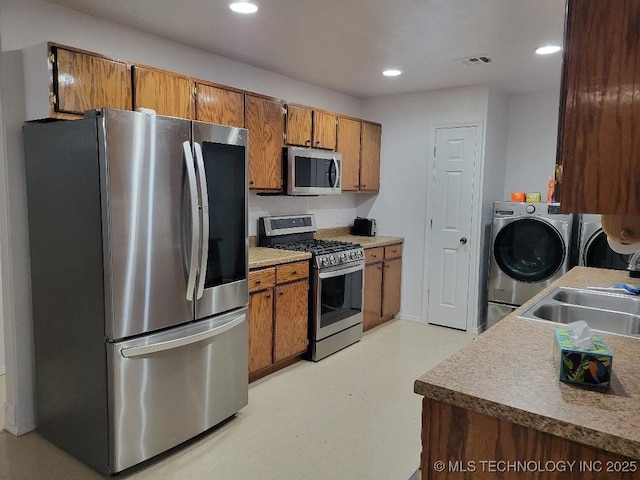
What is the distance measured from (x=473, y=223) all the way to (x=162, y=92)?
3162 mm

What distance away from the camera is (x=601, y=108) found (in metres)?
0.91

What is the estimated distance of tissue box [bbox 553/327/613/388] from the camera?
117cm

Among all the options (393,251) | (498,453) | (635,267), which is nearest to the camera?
(498,453)

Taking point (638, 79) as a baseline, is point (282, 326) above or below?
below

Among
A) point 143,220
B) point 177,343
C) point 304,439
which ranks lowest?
point 304,439

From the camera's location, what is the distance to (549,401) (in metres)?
1.09

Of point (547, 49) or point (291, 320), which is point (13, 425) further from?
point (547, 49)

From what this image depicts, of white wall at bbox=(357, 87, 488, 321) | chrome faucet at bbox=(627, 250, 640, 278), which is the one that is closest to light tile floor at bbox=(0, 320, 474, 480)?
white wall at bbox=(357, 87, 488, 321)

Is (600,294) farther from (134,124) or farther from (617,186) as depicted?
(134,124)

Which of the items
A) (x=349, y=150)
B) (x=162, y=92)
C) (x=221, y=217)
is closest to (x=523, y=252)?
(x=349, y=150)

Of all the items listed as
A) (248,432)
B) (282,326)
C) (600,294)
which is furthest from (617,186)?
(282,326)

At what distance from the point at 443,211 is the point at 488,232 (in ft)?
1.68

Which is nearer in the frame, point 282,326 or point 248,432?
point 248,432

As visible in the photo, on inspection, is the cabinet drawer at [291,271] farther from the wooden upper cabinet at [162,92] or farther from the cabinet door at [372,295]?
the wooden upper cabinet at [162,92]
